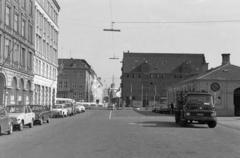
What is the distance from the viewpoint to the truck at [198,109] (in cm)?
2375

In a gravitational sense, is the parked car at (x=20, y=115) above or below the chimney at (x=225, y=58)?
below

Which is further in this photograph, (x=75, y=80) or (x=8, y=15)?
(x=75, y=80)

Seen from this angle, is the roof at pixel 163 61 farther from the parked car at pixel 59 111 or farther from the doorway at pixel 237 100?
the parked car at pixel 59 111

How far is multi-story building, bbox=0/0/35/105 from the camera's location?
34.2 meters

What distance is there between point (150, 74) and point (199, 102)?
95.0 m

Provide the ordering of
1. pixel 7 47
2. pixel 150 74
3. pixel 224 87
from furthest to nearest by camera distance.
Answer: pixel 150 74, pixel 224 87, pixel 7 47

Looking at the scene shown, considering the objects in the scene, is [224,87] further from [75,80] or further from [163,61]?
[163,61]

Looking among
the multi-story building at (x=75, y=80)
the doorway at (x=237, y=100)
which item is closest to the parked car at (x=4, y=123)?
the doorway at (x=237, y=100)

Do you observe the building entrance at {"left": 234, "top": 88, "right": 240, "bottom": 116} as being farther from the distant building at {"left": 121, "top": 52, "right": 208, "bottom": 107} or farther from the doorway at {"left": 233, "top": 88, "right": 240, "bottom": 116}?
the distant building at {"left": 121, "top": 52, "right": 208, "bottom": 107}

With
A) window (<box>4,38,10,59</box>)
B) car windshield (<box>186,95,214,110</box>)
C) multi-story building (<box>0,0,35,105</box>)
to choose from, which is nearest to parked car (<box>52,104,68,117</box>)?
multi-story building (<box>0,0,35,105</box>)

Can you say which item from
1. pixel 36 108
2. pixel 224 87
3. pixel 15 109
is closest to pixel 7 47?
pixel 36 108

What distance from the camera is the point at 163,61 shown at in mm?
121938

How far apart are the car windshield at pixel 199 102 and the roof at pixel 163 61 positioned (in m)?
94.2

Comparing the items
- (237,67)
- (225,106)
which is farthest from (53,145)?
(237,67)
